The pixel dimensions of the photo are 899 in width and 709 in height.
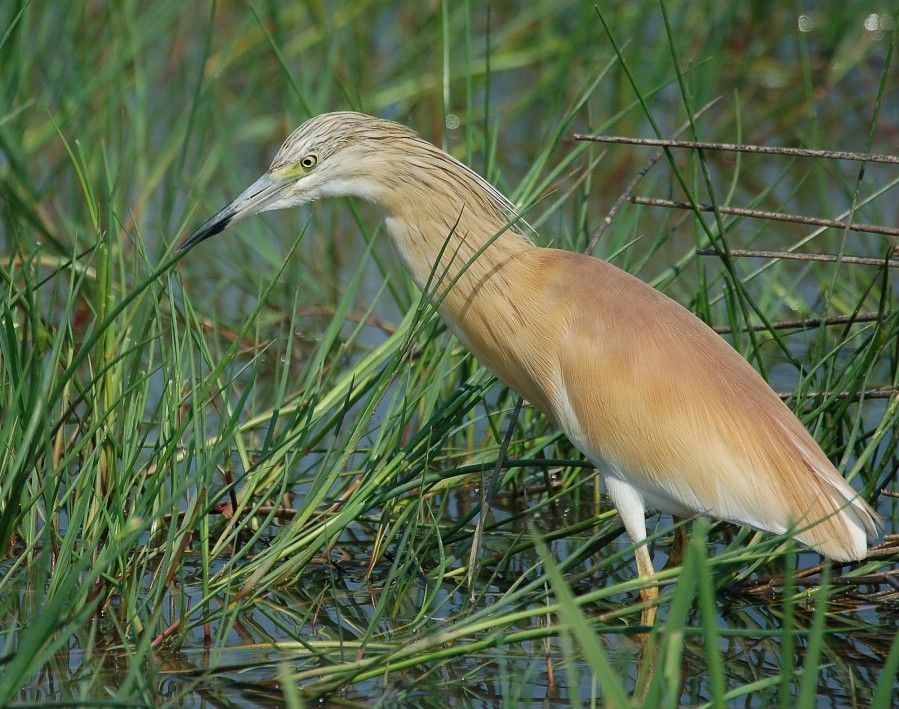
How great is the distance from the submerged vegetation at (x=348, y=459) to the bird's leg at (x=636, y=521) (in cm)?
6

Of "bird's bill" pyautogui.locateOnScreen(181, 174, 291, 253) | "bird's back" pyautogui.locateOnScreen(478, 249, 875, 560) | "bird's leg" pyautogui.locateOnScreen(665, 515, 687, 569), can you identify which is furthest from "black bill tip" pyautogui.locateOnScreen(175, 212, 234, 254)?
"bird's leg" pyautogui.locateOnScreen(665, 515, 687, 569)

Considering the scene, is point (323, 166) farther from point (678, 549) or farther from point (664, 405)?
point (678, 549)

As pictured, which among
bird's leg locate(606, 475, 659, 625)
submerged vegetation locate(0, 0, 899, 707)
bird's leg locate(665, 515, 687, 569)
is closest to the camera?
submerged vegetation locate(0, 0, 899, 707)

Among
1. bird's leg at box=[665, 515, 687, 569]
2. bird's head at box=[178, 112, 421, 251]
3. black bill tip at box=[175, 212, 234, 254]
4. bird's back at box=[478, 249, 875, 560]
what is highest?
bird's head at box=[178, 112, 421, 251]

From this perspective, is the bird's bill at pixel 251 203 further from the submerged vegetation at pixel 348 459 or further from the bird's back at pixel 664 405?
the bird's back at pixel 664 405

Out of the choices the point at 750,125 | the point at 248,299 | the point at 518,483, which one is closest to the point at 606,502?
the point at 518,483

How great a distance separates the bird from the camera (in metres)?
3.14

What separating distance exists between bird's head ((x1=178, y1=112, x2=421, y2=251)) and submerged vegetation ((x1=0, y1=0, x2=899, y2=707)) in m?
0.20

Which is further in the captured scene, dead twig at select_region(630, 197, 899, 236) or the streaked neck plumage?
the streaked neck plumage

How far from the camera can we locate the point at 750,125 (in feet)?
22.0

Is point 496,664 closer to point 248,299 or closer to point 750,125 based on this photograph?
point 248,299

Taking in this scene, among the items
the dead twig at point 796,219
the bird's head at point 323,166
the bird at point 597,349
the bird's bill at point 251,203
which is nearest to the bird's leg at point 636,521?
the bird at point 597,349

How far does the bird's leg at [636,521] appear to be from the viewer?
3.11 meters

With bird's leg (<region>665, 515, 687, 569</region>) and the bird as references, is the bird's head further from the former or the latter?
bird's leg (<region>665, 515, 687, 569</region>)
